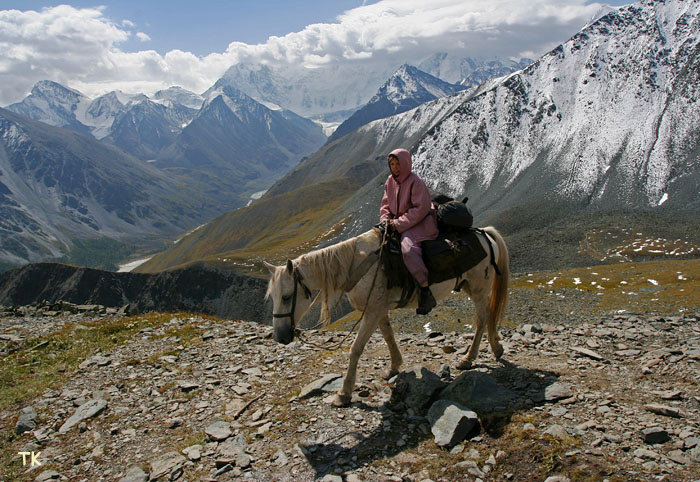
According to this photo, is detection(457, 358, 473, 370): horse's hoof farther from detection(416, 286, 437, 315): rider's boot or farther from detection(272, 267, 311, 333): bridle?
detection(272, 267, 311, 333): bridle

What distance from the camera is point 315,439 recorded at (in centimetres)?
739

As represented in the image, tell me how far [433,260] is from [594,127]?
118 metres

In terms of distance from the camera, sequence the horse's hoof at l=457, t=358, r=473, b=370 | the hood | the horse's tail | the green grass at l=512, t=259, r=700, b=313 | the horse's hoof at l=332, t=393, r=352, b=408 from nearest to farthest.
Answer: the horse's hoof at l=332, t=393, r=352, b=408, the hood, the horse's hoof at l=457, t=358, r=473, b=370, the horse's tail, the green grass at l=512, t=259, r=700, b=313

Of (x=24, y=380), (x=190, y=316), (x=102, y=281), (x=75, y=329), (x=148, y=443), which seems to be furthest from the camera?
(x=102, y=281)

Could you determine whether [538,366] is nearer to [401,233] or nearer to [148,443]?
[401,233]

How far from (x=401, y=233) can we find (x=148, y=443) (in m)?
6.47

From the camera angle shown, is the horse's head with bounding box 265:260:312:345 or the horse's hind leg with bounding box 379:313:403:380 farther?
the horse's hind leg with bounding box 379:313:403:380

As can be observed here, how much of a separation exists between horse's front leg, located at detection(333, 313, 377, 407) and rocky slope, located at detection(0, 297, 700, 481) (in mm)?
195

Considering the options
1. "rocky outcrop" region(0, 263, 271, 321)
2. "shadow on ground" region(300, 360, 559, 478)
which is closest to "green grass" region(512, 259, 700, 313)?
"shadow on ground" region(300, 360, 559, 478)

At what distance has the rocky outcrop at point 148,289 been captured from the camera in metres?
83.7

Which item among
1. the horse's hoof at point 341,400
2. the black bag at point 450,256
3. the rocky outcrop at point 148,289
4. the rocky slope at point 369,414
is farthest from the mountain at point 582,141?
the horse's hoof at point 341,400

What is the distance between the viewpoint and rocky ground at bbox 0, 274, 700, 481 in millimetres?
6105

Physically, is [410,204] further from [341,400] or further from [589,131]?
[589,131]

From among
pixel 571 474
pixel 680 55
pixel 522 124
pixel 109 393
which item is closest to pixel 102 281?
pixel 109 393
